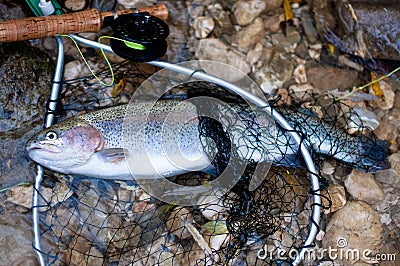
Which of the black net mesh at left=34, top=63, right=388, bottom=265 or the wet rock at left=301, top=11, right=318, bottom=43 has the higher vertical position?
the wet rock at left=301, top=11, right=318, bottom=43

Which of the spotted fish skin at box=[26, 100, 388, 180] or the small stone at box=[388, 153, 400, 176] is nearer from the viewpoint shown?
the spotted fish skin at box=[26, 100, 388, 180]

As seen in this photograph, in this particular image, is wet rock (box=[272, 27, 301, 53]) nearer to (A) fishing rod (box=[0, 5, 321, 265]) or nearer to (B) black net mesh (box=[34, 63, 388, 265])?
(B) black net mesh (box=[34, 63, 388, 265])

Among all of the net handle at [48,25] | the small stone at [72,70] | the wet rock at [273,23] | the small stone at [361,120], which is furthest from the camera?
the wet rock at [273,23]

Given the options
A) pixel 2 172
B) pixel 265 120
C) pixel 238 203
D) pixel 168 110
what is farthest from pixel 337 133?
pixel 2 172

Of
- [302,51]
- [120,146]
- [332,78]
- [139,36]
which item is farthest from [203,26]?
[120,146]

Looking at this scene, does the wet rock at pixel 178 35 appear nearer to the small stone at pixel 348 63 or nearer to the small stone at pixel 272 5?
the small stone at pixel 272 5

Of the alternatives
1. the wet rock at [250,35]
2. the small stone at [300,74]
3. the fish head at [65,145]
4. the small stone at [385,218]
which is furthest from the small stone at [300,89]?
the fish head at [65,145]

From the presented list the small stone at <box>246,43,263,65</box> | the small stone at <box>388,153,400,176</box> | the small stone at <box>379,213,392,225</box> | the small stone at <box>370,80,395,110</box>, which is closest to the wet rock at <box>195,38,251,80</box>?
the small stone at <box>246,43,263,65</box>

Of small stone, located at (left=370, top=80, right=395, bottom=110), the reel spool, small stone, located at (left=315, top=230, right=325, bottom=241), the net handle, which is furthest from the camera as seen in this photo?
small stone, located at (left=370, top=80, right=395, bottom=110)
